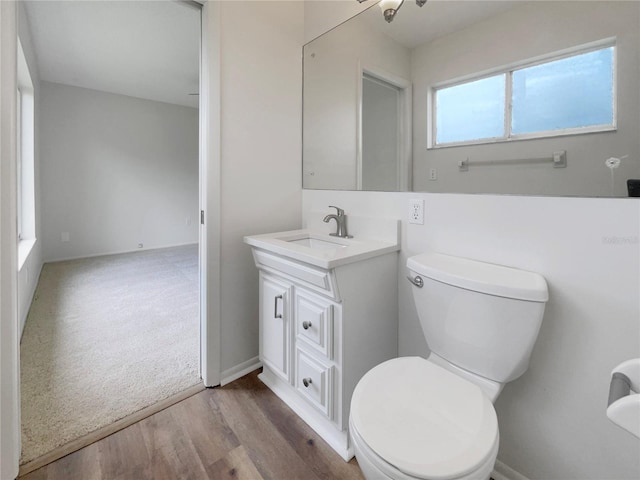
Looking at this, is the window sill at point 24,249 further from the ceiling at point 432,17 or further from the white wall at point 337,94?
the ceiling at point 432,17

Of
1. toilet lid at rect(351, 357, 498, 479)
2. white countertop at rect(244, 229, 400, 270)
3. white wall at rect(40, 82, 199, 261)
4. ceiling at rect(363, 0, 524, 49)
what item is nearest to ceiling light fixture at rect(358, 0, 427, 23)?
ceiling at rect(363, 0, 524, 49)

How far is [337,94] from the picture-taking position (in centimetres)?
179

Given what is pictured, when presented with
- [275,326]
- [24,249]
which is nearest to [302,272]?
[275,326]

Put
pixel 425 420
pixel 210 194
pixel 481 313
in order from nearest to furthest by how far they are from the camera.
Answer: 1. pixel 425 420
2. pixel 481 313
3. pixel 210 194

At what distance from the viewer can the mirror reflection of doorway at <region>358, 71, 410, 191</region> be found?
1.44m

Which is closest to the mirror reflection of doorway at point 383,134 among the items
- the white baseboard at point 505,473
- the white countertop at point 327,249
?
the white countertop at point 327,249

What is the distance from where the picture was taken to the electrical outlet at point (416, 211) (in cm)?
132

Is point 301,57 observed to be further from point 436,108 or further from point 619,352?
point 619,352

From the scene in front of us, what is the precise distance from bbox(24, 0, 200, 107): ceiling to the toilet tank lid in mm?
2065

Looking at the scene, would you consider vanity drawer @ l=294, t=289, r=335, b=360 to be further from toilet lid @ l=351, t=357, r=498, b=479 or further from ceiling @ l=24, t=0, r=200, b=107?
ceiling @ l=24, t=0, r=200, b=107

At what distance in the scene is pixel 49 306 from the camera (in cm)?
262

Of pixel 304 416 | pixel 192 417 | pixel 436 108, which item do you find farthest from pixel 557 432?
pixel 192 417

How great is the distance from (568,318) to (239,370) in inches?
61.6

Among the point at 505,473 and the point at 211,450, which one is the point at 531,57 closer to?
the point at 505,473
